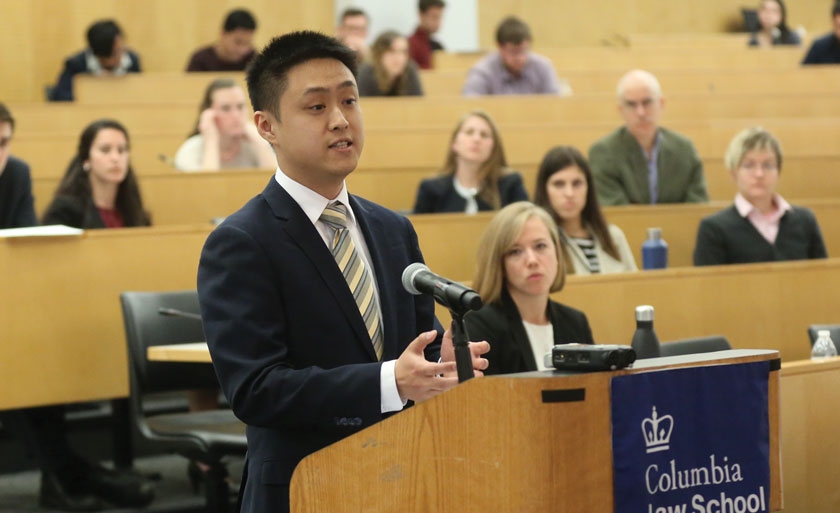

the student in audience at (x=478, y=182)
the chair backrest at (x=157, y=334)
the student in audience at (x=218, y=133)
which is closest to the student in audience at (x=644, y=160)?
the student in audience at (x=478, y=182)

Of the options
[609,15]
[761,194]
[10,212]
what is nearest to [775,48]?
[609,15]

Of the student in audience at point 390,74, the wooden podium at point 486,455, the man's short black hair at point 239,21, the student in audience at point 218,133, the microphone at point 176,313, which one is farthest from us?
the man's short black hair at point 239,21

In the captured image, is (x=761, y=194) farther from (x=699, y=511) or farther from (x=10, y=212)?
(x=699, y=511)

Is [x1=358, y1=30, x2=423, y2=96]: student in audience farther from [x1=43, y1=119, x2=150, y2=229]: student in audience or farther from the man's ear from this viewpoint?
the man's ear

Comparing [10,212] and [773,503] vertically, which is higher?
[10,212]

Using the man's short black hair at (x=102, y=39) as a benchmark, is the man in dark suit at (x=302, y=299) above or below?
below

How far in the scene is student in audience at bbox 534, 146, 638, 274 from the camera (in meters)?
4.38

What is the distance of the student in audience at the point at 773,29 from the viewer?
1005 cm

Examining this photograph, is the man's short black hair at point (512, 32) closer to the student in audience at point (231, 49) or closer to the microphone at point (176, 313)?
the student in audience at point (231, 49)

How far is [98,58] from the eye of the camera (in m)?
7.20

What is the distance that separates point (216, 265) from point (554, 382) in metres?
0.50

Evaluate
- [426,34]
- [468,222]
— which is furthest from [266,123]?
[426,34]

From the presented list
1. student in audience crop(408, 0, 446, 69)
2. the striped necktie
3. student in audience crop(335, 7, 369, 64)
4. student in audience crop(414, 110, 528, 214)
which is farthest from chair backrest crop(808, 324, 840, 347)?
student in audience crop(408, 0, 446, 69)

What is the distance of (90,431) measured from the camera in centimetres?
468
